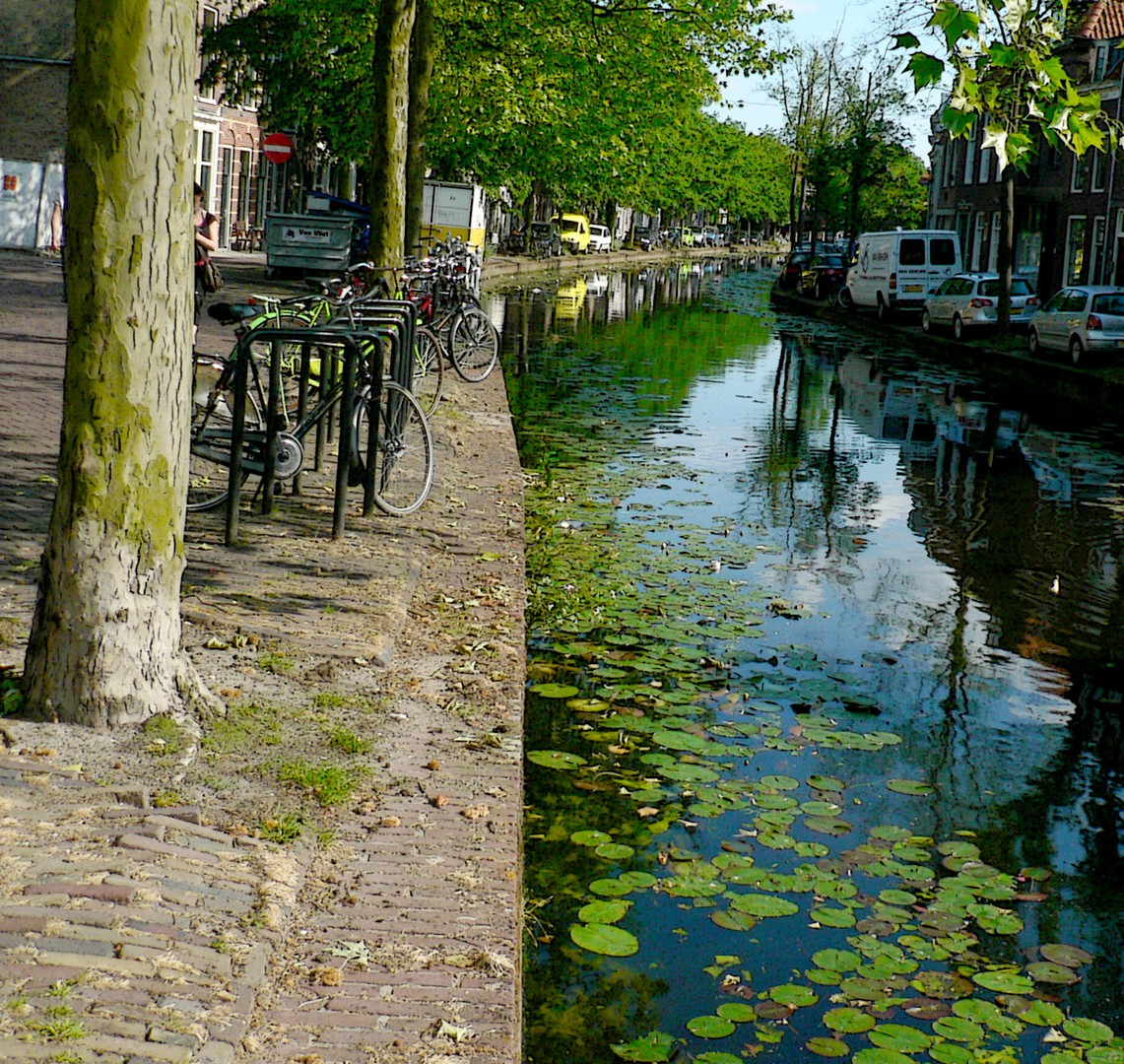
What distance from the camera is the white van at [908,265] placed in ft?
125

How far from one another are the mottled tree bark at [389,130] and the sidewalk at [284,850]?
7.88 m

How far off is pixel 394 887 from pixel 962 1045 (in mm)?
1484

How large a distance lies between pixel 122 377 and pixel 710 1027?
2.52 m

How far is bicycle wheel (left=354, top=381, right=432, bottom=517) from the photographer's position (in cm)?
895

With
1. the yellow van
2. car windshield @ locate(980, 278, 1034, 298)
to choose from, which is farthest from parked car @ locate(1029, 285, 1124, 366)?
the yellow van

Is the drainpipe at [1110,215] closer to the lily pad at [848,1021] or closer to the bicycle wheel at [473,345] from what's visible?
the bicycle wheel at [473,345]

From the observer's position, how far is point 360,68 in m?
27.5

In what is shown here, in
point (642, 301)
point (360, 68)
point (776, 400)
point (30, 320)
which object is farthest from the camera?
point (642, 301)

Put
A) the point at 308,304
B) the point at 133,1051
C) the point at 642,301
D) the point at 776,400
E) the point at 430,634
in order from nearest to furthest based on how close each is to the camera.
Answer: the point at 133,1051, the point at 430,634, the point at 308,304, the point at 776,400, the point at 642,301

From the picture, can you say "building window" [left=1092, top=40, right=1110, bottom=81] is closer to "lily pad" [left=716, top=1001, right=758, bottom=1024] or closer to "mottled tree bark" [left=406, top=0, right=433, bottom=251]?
"mottled tree bark" [left=406, top=0, right=433, bottom=251]

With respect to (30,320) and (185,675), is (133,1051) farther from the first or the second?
(30,320)

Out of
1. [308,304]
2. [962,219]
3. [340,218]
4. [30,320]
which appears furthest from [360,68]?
[962,219]

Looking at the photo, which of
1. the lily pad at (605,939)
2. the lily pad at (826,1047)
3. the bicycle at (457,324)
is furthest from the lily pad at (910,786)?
the bicycle at (457,324)

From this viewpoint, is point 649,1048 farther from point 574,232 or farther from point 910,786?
point 574,232
